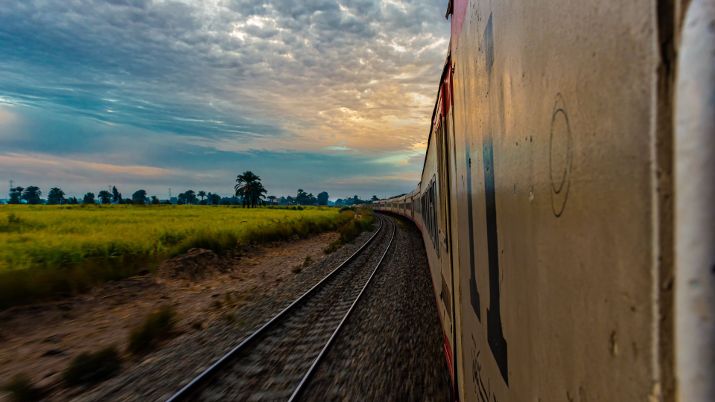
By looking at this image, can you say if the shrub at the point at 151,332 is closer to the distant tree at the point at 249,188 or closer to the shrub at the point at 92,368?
the shrub at the point at 92,368

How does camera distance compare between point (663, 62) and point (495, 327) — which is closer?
point (663, 62)

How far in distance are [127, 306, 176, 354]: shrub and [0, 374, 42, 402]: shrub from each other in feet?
5.57

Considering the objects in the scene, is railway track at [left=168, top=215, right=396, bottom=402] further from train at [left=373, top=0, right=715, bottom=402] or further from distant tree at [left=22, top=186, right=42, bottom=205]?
distant tree at [left=22, top=186, right=42, bottom=205]

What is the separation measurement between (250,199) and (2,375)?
337 ft

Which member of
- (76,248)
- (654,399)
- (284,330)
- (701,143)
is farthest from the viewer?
(76,248)

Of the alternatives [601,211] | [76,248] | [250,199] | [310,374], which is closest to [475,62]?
[601,211]

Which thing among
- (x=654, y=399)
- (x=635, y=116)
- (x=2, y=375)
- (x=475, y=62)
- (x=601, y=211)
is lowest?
(x=2, y=375)

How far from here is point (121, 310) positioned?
10.9m

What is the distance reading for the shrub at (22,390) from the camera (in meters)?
5.71

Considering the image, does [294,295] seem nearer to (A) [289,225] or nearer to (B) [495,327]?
(B) [495,327]

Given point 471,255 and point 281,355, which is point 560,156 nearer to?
point 471,255

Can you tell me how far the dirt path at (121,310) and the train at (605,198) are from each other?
761 centimetres

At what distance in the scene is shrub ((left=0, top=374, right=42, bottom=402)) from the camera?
18.7 ft

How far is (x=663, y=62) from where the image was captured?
1.85ft
